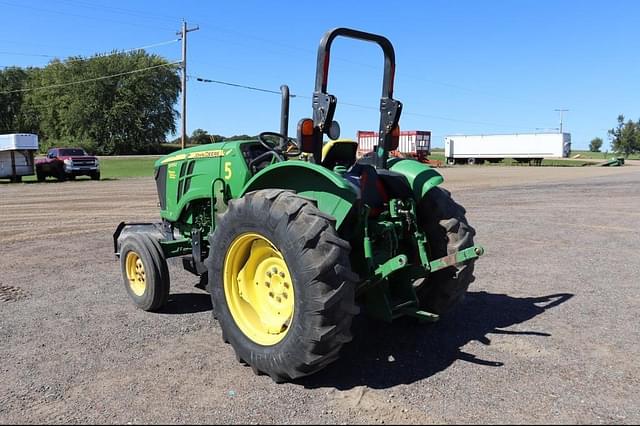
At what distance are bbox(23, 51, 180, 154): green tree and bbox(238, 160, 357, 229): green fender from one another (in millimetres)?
72803

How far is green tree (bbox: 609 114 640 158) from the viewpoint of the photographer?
9594cm

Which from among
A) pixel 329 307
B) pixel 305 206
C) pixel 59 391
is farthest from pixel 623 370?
pixel 59 391

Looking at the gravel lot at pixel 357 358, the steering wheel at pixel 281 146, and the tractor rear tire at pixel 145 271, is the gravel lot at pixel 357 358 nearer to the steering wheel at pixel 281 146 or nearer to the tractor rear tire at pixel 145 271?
the tractor rear tire at pixel 145 271

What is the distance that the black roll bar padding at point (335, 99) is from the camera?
4.10 metres

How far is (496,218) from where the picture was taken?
42.6 ft

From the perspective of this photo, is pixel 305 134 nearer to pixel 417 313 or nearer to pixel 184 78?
pixel 417 313

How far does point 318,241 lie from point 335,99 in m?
1.20

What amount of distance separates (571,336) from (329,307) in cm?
259

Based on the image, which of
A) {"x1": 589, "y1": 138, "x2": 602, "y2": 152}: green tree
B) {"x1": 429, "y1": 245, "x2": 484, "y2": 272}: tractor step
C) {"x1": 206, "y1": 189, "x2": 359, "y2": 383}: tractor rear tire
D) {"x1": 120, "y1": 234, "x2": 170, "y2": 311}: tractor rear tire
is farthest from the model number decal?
{"x1": 589, "y1": 138, "x2": 602, "y2": 152}: green tree

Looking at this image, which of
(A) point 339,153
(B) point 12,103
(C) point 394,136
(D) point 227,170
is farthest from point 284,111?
(B) point 12,103

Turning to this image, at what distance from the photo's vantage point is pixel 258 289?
4215 mm

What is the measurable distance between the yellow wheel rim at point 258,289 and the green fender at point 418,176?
1362mm

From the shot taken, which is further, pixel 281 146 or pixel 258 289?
pixel 281 146

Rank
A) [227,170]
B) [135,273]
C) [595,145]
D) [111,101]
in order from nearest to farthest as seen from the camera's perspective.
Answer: [227,170], [135,273], [111,101], [595,145]
